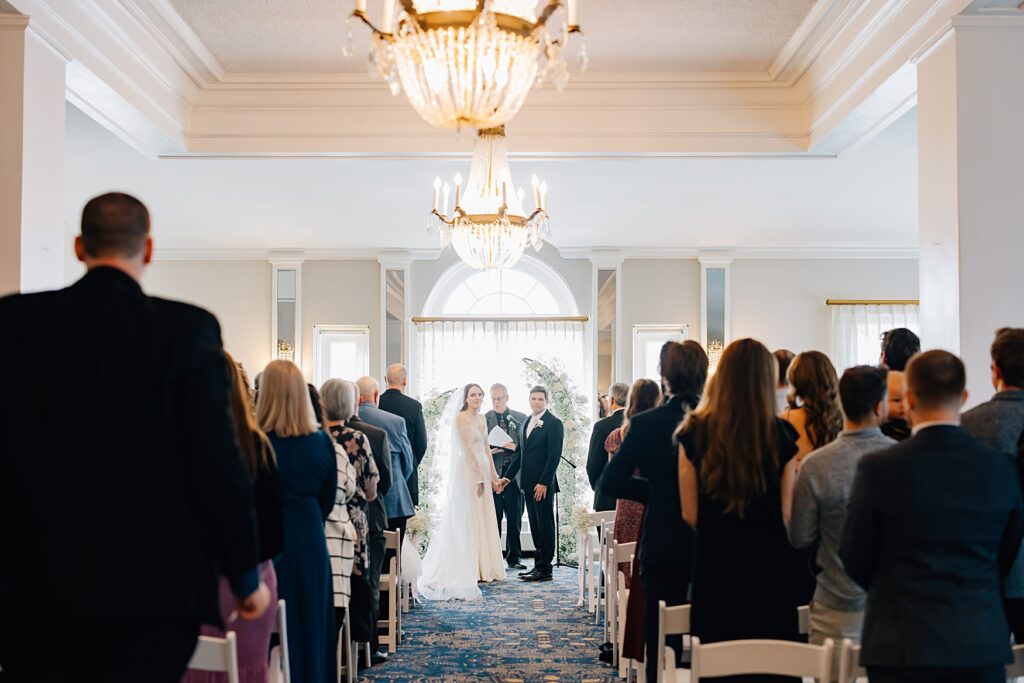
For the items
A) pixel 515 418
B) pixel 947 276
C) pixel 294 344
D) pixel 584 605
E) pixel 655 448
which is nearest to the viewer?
pixel 655 448

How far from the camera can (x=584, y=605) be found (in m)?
7.42

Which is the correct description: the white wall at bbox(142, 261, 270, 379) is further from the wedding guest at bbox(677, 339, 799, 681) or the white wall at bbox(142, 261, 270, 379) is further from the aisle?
the wedding guest at bbox(677, 339, 799, 681)

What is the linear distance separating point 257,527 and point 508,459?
261 inches

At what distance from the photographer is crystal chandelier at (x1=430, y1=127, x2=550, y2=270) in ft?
20.9

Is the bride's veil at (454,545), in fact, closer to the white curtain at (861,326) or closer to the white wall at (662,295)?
the white wall at (662,295)

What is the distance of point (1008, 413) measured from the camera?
3137 millimetres

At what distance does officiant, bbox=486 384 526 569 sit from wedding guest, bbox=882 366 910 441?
538 cm

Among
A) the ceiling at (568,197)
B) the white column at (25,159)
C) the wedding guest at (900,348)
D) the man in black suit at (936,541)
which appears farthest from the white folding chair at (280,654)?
the ceiling at (568,197)

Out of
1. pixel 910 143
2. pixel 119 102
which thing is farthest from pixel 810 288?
pixel 119 102

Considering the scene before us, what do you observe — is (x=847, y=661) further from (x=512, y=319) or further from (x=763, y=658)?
(x=512, y=319)

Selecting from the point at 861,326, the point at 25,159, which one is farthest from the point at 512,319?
the point at 25,159

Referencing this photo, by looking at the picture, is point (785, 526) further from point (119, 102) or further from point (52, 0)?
point (119, 102)

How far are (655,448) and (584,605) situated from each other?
4155mm

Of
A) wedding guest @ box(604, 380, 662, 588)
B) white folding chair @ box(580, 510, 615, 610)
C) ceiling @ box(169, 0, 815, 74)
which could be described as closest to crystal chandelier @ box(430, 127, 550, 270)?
ceiling @ box(169, 0, 815, 74)
